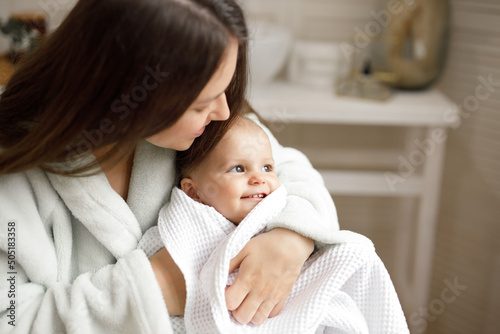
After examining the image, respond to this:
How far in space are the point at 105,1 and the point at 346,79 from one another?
1.19 metres

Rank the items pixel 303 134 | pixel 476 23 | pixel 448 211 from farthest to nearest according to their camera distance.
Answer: pixel 303 134 < pixel 448 211 < pixel 476 23

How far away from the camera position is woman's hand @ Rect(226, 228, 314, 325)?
81 centimetres

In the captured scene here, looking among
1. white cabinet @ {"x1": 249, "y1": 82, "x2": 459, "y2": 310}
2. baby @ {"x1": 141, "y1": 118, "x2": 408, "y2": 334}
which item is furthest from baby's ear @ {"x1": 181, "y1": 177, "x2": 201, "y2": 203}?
white cabinet @ {"x1": 249, "y1": 82, "x2": 459, "y2": 310}

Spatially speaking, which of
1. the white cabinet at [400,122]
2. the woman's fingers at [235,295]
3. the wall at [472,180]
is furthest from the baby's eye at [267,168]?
the wall at [472,180]

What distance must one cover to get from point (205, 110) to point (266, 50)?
93 cm

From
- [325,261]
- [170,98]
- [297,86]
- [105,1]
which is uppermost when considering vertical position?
[105,1]

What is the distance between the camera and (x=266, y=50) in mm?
1658

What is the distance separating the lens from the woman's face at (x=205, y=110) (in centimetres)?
75

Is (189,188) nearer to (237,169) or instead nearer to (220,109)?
(237,169)

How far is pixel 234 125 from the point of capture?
0.94m

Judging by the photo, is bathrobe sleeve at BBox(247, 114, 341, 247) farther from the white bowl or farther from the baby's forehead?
the white bowl

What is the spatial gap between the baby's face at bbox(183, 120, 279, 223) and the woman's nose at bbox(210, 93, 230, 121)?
11 cm

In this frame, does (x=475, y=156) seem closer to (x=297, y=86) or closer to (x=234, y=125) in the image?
(x=297, y=86)

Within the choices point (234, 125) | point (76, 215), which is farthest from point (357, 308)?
point (76, 215)
